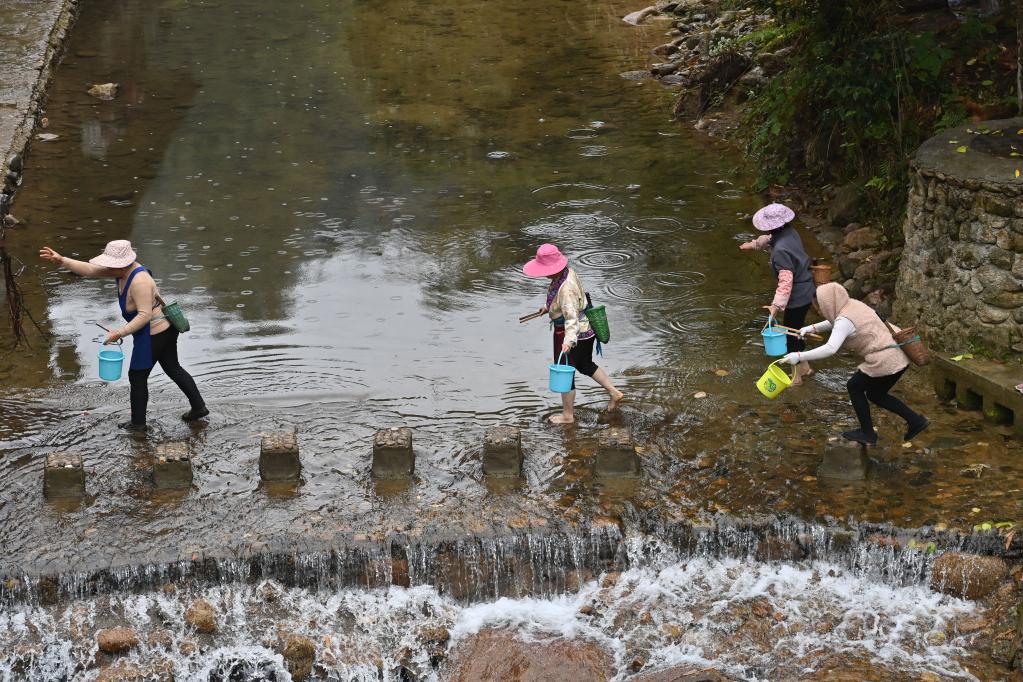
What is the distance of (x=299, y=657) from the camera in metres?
8.12

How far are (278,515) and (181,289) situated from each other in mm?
5167

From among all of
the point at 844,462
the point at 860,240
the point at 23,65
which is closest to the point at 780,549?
the point at 844,462

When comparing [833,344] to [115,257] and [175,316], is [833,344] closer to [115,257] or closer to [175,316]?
[175,316]

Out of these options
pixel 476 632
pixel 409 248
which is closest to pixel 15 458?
pixel 476 632

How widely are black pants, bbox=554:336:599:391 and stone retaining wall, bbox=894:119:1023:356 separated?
300cm

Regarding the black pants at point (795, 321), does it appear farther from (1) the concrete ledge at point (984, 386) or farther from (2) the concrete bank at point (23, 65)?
(2) the concrete bank at point (23, 65)

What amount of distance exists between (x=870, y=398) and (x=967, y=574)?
145 centimetres

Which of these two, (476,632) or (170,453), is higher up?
(170,453)

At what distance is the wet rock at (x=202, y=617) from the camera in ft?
27.1

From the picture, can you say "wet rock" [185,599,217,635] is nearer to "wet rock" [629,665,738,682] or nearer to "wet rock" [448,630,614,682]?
"wet rock" [448,630,614,682]

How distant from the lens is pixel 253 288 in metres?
13.4

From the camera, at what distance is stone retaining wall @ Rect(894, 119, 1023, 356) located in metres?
9.96

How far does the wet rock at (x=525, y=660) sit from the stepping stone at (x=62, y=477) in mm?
3071

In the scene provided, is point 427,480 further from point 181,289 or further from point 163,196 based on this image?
point 163,196
